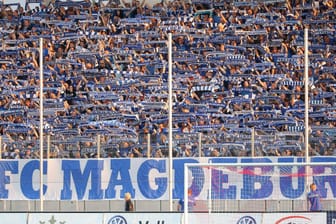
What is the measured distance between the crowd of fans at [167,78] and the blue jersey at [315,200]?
5.91 meters

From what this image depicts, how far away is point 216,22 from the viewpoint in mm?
46281

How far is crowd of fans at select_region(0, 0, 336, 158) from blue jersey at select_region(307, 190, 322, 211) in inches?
233

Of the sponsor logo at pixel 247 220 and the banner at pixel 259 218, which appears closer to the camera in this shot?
the banner at pixel 259 218

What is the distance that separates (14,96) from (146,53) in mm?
4353

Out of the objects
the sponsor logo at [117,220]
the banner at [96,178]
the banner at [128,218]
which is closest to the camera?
the banner at [128,218]

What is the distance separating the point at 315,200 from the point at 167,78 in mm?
13603

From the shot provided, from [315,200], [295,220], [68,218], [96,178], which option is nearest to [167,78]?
[96,178]

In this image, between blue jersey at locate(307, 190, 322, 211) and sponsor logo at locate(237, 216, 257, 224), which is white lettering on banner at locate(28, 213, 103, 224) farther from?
blue jersey at locate(307, 190, 322, 211)

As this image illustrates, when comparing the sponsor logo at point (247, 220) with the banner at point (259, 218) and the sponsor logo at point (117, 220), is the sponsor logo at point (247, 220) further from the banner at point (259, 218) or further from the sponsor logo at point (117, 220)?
the sponsor logo at point (117, 220)

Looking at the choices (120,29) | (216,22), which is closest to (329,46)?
(216,22)

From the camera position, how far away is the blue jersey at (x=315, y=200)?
97.6 ft

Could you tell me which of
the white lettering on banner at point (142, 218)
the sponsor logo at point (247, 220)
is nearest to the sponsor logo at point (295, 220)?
the sponsor logo at point (247, 220)

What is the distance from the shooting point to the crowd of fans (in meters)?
38.6

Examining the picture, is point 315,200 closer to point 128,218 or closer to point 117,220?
point 128,218
